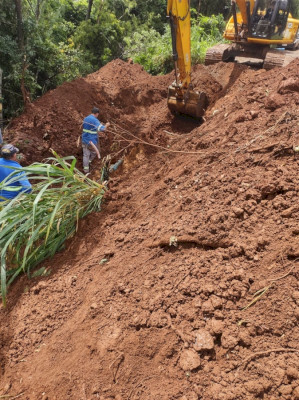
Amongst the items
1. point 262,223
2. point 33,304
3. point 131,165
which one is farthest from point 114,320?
point 131,165

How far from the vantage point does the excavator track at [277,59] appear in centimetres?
785

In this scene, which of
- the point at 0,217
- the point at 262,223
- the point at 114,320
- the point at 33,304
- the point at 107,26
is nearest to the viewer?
the point at 114,320

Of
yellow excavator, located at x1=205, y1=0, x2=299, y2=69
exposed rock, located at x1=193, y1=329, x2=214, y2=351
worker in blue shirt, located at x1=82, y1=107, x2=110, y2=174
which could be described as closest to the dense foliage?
yellow excavator, located at x1=205, y1=0, x2=299, y2=69

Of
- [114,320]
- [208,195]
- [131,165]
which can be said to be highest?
[208,195]

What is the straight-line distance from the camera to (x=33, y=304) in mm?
3219

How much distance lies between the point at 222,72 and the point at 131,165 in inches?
164

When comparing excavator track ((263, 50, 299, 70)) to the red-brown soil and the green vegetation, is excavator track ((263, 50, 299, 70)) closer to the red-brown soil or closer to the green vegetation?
the green vegetation

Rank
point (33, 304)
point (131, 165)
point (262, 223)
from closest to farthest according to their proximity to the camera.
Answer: point (262, 223)
point (33, 304)
point (131, 165)

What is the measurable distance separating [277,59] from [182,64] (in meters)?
2.79

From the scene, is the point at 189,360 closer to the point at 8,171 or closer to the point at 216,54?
the point at 8,171

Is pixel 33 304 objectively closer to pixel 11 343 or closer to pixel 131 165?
pixel 11 343

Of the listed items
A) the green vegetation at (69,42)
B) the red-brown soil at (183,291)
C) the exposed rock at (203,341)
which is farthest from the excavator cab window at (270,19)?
the exposed rock at (203,341)

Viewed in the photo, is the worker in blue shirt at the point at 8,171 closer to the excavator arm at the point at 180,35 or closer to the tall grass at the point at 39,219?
the tall grass at the point at 39,219

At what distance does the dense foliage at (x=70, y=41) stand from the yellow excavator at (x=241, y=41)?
3.30 feet
